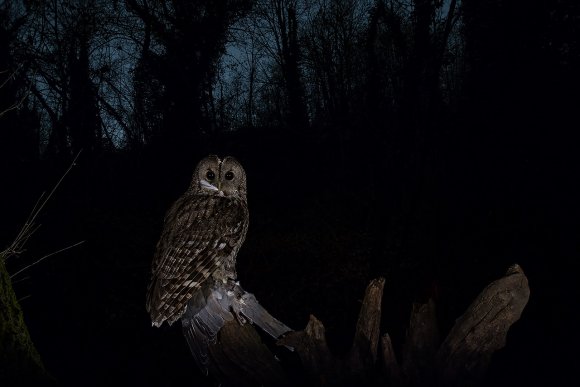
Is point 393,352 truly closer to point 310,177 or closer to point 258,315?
point 258,315

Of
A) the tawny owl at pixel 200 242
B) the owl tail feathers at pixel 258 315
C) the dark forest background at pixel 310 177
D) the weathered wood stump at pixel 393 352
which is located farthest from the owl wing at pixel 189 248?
the dark forest background at pixel 310 177

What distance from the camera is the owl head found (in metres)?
2.92

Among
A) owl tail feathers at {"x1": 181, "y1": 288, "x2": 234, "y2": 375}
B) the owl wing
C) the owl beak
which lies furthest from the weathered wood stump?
the owl beak

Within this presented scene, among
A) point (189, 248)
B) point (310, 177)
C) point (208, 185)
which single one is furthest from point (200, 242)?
point (310, 177)

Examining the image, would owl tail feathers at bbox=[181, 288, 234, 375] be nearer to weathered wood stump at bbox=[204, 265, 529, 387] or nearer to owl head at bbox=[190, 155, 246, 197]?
weathered wood stump at bbox=[204, 265, 529, 387]

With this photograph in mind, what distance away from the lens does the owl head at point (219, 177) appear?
2.92 m

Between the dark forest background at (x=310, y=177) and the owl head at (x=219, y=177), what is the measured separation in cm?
344

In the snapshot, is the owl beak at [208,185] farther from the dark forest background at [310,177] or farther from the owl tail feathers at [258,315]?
the dark forest background at [310,177]

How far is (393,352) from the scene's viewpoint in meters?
2.23

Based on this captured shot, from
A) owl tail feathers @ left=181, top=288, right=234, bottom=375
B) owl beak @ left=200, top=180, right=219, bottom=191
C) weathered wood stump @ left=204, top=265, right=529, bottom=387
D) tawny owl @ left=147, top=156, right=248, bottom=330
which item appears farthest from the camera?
owl beak @ left=200, top=180, right=219, bottom=191

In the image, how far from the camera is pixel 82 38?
13.8 meters

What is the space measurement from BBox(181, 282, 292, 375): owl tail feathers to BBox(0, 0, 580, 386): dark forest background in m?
3.48

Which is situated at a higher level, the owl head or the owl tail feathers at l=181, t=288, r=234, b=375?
the owl head

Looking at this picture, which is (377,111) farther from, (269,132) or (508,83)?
(508,83)
